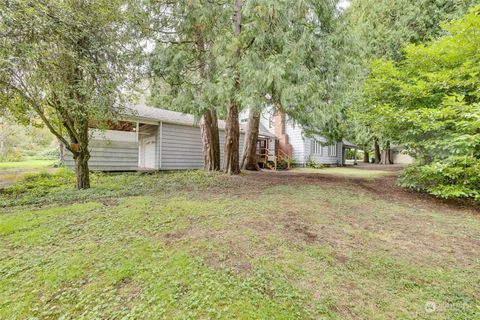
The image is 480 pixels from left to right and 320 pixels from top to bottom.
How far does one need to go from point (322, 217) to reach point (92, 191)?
530 cm

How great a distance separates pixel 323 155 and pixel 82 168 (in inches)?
686

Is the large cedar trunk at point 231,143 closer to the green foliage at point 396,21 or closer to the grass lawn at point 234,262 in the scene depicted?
the grass lawn at point 234,262

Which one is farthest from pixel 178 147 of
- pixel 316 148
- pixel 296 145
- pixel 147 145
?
pixel 316 148

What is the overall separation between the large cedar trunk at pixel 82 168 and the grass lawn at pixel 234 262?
1.53m

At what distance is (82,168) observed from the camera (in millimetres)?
6348

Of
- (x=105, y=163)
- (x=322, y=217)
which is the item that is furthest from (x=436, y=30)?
(x=105, y=163)

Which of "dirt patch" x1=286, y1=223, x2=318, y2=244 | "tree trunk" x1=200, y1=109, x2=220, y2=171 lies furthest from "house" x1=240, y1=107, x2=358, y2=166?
"dirt patch" x1=286, y1=223, x2=318, y2=244

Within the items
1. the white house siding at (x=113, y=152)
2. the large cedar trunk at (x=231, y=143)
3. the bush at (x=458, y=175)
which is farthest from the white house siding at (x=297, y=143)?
the bush at (x=458, y=175)

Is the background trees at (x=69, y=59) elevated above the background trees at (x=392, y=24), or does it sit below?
below

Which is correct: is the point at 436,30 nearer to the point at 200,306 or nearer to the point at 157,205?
the point at 157,205

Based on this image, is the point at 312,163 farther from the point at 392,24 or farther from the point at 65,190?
the point at 65,190

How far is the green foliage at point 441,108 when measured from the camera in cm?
505

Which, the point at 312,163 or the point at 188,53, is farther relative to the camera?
the point at 312,163

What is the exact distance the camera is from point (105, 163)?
10750 millimetres
